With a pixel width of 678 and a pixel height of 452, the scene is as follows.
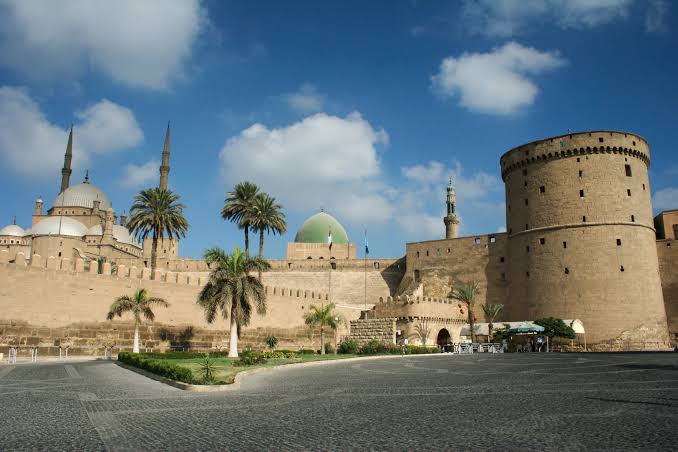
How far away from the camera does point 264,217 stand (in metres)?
39.3

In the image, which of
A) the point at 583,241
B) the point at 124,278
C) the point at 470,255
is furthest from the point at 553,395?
the point at 470,255

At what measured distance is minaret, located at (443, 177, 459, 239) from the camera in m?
55.2

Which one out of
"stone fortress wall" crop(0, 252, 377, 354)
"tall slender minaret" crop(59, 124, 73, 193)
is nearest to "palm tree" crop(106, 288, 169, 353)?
"stone fortress wall" crop(0, 252, 377, 354)

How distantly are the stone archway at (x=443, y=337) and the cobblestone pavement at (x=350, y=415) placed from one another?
101 feet

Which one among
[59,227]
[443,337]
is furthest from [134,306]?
[59,227]

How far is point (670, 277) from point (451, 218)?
19.2 metres

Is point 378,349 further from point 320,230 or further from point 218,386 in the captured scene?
point 320,230

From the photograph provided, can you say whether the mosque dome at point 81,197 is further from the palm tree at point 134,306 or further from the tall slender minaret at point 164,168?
the palm tree at point 134,306

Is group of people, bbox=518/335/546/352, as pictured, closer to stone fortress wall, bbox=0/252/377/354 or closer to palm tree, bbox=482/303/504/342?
palm tree, bbox=482/303/504/342

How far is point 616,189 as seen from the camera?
42281mm

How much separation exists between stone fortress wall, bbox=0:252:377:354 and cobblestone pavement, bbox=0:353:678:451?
13699 millimetres

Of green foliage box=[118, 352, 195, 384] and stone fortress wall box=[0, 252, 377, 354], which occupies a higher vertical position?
stone fortress wall box=[0, 252, 377, 354]

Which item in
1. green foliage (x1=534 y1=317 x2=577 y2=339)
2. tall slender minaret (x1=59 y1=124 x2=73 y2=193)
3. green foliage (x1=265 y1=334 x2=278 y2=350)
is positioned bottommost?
green foliage (x1=265 y1=334 x2=278 y2=350)

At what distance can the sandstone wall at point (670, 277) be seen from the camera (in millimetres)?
43062
